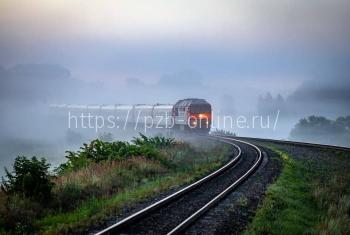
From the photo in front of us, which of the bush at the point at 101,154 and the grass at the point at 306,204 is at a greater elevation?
the bush at the point at 101,154

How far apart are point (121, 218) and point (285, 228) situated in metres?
4.16

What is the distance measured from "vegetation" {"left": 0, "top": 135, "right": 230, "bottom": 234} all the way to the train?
59.7ft

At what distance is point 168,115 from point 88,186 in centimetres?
3039

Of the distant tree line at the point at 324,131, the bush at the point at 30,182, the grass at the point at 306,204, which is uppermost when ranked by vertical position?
the distant tree line at the point at 324,131

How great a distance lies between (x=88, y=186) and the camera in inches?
512

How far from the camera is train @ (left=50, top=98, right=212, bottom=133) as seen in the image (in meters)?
39.7

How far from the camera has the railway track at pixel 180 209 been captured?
8555mm

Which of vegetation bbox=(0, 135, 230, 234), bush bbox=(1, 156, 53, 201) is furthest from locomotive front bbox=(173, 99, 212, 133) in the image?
bush bbox=(1, 156, 53, 201)

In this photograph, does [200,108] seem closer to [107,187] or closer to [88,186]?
[107,187]

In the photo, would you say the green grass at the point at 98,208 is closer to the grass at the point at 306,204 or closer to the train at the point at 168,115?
the grass at the point at 306,204

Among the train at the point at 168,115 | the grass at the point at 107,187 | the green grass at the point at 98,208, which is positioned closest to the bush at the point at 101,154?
the grass at the point at 107,187

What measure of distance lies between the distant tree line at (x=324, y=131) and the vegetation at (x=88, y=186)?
85359 mm

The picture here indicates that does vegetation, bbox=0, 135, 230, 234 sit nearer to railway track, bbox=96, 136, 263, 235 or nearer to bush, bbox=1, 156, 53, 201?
bush, bbox=1, 156, 53, 201

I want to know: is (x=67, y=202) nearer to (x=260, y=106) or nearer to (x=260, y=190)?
(x=260, y=190)
